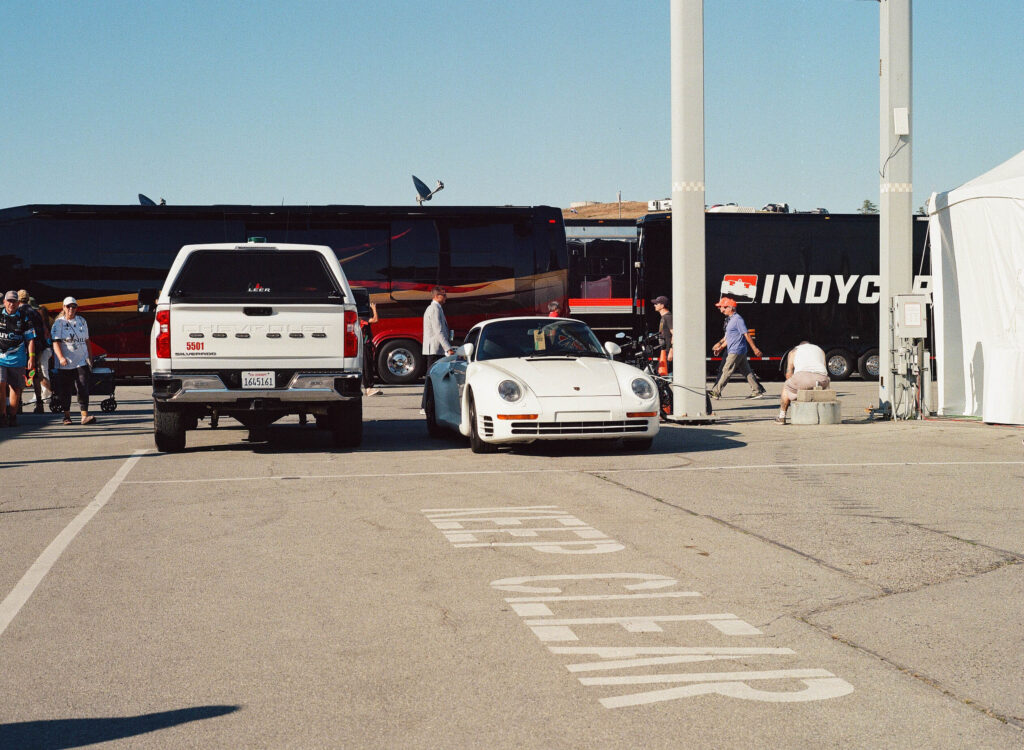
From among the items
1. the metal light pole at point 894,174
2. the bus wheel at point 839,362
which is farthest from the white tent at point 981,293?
the bus wheel at point 839,362

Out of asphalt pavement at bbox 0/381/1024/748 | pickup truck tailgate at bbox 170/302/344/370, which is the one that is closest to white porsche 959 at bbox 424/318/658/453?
asphalt pavement at bbox 0/381/1024/748

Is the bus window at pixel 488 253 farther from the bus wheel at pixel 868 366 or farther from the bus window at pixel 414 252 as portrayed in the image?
the bus wheel at pixel 868 366

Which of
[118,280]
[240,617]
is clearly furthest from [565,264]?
[240,617]

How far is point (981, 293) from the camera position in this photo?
17.1 meters

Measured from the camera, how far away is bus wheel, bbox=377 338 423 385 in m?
28.6

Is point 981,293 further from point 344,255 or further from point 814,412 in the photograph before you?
point 344,255

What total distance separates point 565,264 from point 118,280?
9.91m

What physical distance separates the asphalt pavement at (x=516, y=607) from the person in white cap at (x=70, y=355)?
5979 millimetres

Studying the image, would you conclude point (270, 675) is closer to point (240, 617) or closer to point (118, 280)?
point (240, 617)

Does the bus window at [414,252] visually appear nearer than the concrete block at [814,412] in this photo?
No

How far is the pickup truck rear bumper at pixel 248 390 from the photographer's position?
13031 mm

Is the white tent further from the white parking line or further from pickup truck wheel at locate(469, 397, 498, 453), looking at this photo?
pickup truck wheel at locate(469, 397, 498, 453)

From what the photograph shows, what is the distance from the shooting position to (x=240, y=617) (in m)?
5.88

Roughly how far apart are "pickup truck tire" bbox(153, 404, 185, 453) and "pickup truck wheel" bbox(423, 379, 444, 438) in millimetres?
3002
